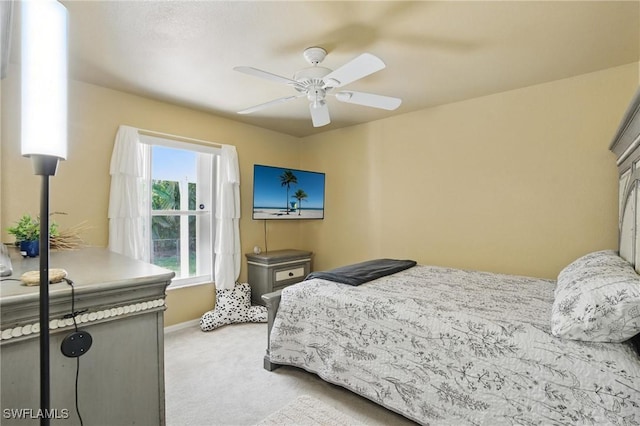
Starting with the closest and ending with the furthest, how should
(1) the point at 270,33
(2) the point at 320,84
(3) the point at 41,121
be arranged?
(3) the point at 41,121 < (1) the point at 270,33 < (2) the point at 320,84

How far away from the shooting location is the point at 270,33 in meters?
1.98

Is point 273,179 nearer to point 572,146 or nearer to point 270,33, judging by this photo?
point 270,33

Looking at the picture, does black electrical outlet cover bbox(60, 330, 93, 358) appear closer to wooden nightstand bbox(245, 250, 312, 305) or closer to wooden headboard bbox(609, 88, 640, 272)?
wooden headboard bbox(609, 88, 640, 272)

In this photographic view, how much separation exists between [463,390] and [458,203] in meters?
2.12

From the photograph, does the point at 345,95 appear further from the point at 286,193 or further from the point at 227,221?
the point at 227,221

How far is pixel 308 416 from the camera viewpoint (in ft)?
5.94

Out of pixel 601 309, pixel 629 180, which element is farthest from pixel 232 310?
pixel 629 180

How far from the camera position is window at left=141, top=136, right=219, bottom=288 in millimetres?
3348

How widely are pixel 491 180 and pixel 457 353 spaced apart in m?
2.05

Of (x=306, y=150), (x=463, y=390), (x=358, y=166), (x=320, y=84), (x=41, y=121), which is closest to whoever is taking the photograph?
(x=41, y=121)

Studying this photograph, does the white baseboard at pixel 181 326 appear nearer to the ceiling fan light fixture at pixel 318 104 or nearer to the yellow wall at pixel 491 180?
the yellow wall at pixel 491 180

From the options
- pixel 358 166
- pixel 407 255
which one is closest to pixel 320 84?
pixel 358 166

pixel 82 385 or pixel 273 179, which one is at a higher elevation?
pixel 273 179

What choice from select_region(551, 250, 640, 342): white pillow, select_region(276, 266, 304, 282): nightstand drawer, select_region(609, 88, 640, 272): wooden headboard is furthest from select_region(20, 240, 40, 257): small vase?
select_region(609, 88, 640, 272): wooden headboard
